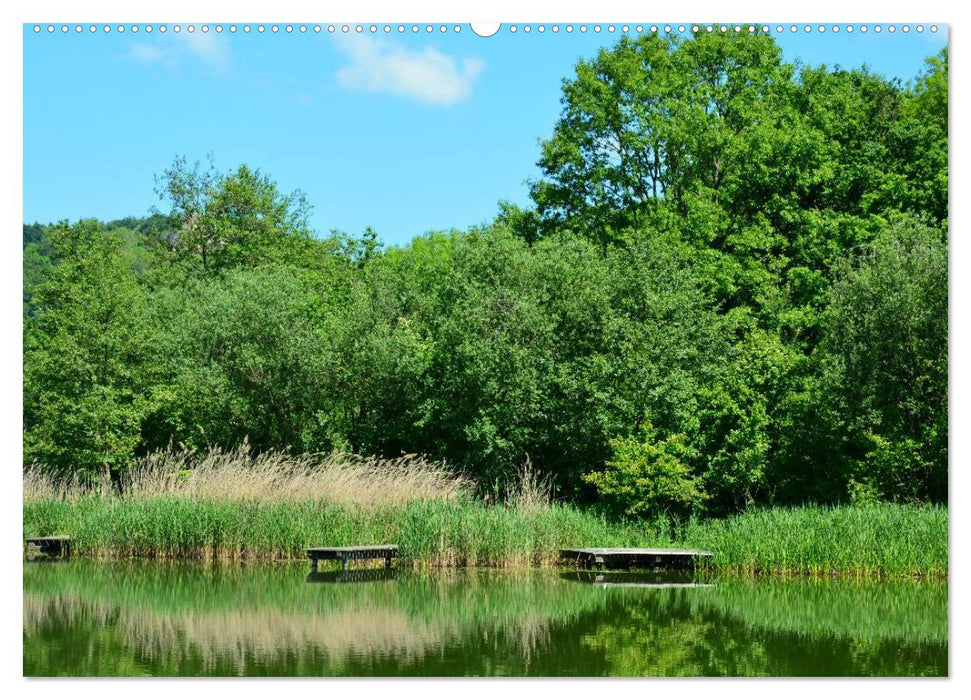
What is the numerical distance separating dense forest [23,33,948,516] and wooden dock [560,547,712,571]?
54.0 inches

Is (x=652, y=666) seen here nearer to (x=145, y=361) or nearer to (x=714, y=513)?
(x=714, y=513)

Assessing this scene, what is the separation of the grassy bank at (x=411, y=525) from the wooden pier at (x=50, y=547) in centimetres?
28

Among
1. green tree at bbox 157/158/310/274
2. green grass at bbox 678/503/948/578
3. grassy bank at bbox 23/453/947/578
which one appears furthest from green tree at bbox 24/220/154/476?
green grass at bbox 678/503/948/578

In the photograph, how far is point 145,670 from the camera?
10.0 m

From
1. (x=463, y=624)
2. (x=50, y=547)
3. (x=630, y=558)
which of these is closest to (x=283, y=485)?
(x=50, y=547)

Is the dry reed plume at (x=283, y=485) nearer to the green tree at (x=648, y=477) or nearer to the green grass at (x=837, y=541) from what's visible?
the green tree at (x=648, y=477)

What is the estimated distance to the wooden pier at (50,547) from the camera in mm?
20969

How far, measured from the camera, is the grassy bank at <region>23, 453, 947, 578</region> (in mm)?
18609

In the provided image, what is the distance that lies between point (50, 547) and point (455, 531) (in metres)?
7.23

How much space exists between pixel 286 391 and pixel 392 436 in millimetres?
2412

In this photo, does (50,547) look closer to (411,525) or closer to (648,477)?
(411,525)

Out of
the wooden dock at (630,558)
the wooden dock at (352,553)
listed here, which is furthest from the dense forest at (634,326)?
the wooden dock at (352,553)

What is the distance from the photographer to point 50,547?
845 inches
